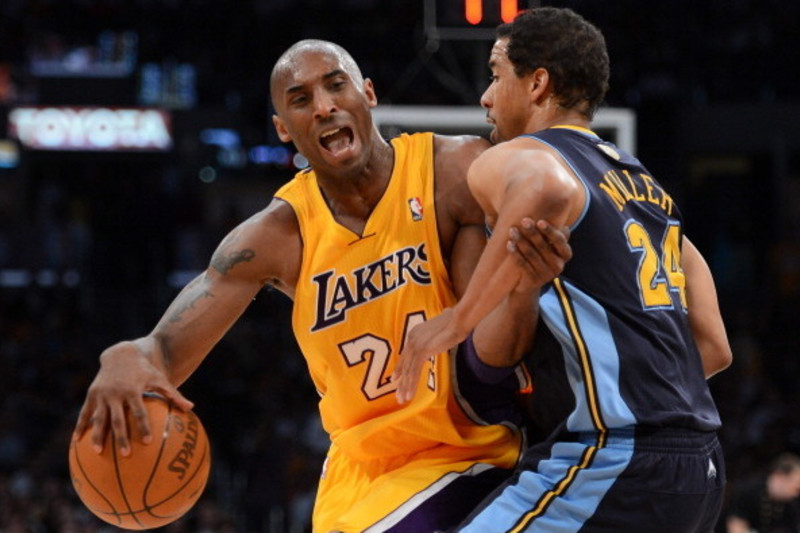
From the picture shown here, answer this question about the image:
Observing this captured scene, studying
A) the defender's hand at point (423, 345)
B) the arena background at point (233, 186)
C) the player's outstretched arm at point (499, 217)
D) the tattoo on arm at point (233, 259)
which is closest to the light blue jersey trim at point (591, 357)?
the player's outstretched arm at point (499, 217)

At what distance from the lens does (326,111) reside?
3.70 metres

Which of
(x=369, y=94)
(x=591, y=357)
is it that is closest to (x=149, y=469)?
(x=591, y=357)

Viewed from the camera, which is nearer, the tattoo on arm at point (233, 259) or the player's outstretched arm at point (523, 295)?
the player's outstretched arm at point (523, 295)

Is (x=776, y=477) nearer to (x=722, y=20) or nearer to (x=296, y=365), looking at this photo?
(x=296, y=365)

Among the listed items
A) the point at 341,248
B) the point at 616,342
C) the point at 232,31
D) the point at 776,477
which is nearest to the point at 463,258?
the point at 341,248

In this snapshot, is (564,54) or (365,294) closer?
(564,54)

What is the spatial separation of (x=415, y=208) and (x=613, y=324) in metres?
0.88

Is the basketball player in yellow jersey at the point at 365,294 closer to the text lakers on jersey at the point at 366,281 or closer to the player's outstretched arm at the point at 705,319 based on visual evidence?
the text lakers on jersey at the point at 366,281

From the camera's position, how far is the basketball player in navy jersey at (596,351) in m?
3.06

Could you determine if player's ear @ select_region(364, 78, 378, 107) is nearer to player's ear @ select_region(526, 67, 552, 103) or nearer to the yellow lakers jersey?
the yellow lakers jersey

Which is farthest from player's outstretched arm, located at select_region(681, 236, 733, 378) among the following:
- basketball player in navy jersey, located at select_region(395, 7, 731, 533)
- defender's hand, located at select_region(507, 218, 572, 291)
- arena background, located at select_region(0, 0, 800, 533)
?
arena background, located at select_region(0, 0, 800, 533)

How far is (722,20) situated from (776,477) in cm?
1092

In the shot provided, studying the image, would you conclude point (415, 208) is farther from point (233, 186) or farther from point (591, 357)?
point (233, 186)

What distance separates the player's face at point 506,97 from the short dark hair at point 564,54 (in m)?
0.04
